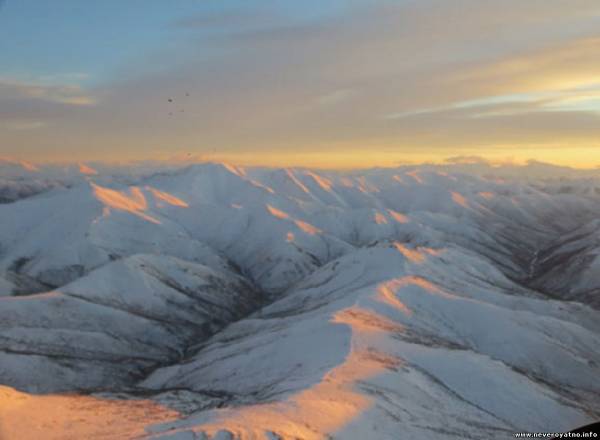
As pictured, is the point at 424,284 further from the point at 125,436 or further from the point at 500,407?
the point at 125,436

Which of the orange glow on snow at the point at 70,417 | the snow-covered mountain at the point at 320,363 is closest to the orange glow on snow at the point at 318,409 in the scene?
the snow-covered mountain at the point at 320,363

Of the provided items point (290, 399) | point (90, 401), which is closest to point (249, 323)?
point (90, 401)

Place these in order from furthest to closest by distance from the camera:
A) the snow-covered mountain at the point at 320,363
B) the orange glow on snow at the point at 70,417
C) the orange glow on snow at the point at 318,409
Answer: the snow-covered mountain at the point at 320,363
the orange glow on snow at the point at 70,417
the orange glow on snow at the point at 318,409

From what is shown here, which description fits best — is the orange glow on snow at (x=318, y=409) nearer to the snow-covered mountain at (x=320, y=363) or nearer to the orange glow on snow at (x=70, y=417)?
the snow-covered mountain at (x=320, y=363)

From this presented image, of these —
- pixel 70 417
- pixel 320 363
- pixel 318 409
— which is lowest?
pixel 320 363

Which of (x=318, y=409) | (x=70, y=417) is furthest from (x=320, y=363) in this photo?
(x=70, y=417)

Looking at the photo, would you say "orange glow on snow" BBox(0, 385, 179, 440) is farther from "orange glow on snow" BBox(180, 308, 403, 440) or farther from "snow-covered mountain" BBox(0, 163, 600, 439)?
"orange glow on snow" BBox(180, 308, 403, 440)

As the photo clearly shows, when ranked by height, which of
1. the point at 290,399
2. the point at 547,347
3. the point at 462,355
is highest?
the point at 290,399

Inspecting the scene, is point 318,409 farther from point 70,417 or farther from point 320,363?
point 70,417
